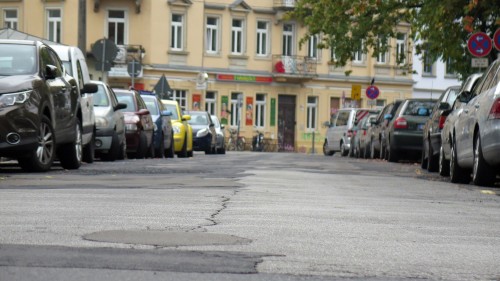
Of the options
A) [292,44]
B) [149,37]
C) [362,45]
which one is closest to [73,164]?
[362,45]

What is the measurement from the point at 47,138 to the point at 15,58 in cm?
114

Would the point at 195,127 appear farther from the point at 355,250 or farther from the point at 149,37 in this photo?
the point at 355,250

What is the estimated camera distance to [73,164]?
20266mm

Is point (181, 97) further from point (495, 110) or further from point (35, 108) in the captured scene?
point (495, 110)

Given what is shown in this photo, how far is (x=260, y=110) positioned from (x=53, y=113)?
2195 inches

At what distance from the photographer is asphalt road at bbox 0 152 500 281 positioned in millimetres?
6941

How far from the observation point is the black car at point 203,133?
45.8 metres

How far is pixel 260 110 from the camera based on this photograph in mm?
74000

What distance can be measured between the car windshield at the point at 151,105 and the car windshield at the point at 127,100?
7.15 feet

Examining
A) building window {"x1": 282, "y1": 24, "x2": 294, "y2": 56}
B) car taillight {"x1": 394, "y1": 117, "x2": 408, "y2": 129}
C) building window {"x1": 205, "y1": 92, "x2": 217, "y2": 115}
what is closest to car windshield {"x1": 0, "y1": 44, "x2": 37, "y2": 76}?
car taillight {"x1": 394, "y1": 117, "x2": 408, "y2": 129}

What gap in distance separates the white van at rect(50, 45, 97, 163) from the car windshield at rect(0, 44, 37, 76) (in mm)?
3484

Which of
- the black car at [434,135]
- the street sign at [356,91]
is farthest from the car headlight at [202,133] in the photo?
the black car at [434,135]

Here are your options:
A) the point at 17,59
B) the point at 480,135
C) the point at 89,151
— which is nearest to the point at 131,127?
the point at 89,151

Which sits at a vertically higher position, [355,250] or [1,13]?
[1,13]
